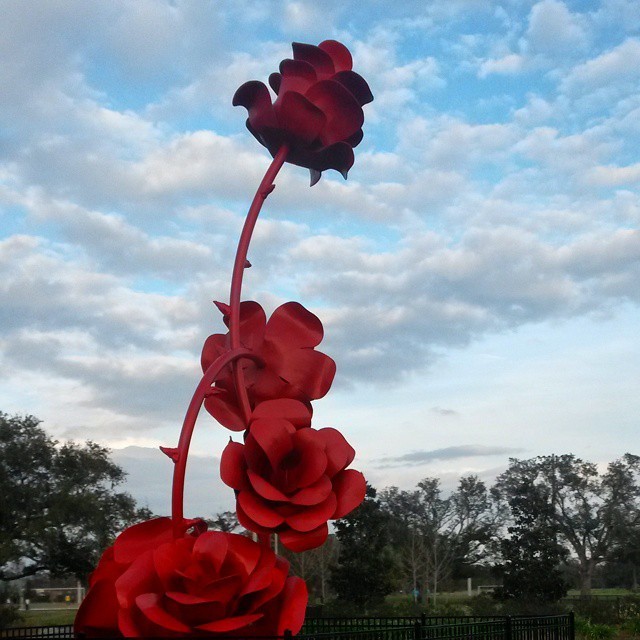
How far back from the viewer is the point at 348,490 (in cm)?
502

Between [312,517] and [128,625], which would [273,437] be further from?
[128,625]

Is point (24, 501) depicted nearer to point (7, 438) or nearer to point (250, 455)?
point (7, 438)

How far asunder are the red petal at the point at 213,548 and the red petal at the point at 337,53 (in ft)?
10.3

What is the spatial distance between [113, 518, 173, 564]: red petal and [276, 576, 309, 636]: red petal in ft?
2.36

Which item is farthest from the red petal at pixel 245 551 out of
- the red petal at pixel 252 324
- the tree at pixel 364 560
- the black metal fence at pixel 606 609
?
the black metal fence at pixel 606 609

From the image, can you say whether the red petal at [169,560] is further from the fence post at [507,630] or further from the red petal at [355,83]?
the fence post at [507,630]

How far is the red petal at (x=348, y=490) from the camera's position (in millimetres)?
4979

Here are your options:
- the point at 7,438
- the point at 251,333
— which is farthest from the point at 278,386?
the point at 7,438

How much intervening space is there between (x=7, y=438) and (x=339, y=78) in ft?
67.0

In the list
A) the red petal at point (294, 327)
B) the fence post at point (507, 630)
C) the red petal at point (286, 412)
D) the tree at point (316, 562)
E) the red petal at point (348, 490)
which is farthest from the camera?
the tree at point (316, 562)

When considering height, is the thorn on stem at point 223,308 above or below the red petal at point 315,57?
below

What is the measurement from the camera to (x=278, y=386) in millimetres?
5480

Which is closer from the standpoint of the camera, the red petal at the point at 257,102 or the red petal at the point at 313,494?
the red petal at the point at 313,494

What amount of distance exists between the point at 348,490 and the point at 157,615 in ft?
4.04
